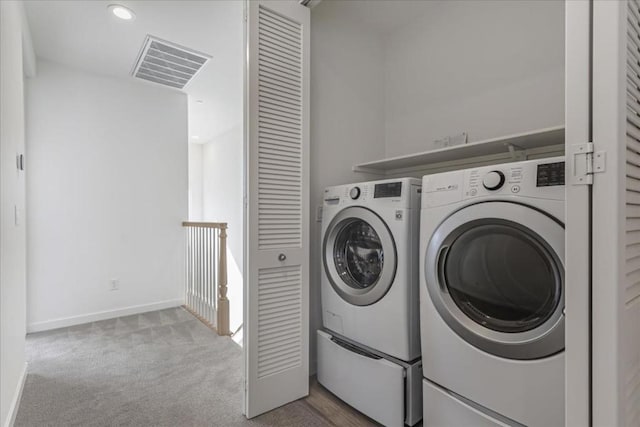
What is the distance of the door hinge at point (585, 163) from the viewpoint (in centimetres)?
67

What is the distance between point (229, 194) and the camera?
17.2 ft

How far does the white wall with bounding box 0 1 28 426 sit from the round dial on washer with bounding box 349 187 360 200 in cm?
163

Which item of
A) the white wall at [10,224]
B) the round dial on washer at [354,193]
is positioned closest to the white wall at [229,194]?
the white wall at [10,224]

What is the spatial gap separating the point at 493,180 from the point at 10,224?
2241 mm

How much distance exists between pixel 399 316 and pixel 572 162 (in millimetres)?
947

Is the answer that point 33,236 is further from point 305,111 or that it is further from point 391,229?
point 391,229

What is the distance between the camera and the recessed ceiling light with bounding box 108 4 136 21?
2.07m

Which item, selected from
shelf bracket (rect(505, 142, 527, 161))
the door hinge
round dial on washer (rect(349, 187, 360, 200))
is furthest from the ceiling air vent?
the door hinge

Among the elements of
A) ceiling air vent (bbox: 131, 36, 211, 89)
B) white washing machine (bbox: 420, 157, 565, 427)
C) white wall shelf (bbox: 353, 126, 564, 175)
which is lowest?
white washing machine (bbox: 420, 157, 565, 427)

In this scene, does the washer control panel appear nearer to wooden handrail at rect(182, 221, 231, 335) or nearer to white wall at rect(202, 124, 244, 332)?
wooden handrail at rect(182, 221, 231, 335)

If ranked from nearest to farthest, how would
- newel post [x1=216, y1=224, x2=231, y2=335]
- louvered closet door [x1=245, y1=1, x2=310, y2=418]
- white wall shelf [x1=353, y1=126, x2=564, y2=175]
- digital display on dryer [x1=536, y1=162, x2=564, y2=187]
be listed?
digital display on dryer [x1=536, y1=162, x2=564, y2=187]
white wall shelf [x1=353, y1=126, x2=564, y2=175]
louvered closet door [x1=245, y1=1, x2=310, y2=418]
newel post [x1=216, y1=224, x2=231, y2=335]

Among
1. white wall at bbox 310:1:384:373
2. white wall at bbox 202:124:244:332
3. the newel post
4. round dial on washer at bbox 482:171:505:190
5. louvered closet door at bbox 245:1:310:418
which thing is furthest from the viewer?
white wall at bbox 202:124:244:332

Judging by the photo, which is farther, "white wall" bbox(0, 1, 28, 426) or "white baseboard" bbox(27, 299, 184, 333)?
"white baseboard" bbox(27, 299, 184, 333)

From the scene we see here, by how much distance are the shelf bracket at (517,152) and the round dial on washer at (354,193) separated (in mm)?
776
